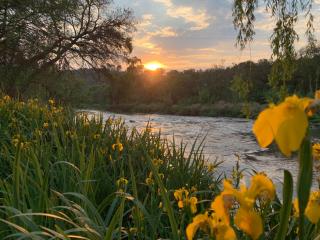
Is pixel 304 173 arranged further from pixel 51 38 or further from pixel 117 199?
pixel 51 38

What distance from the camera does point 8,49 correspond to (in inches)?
566

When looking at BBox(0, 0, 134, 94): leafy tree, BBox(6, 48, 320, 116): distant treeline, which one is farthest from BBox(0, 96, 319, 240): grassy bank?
BBox(6, 48, 320, 116): distant treeline

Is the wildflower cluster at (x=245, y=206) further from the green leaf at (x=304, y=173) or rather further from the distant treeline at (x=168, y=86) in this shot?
the distant treeline at (x=168, y=86)

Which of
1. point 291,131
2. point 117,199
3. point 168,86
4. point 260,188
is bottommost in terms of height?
point 117,199

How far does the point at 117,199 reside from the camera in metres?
2.36

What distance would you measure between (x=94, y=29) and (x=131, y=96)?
3809cm

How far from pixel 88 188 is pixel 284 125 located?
2087 mm

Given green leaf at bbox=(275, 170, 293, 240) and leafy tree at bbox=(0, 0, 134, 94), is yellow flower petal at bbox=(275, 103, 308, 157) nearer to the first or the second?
green leaf at bbox=(275, 170, 293, 240)

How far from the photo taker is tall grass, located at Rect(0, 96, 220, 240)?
1.83 meters

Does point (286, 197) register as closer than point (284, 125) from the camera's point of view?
No

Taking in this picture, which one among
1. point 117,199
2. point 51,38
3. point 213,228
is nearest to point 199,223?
point 213,228

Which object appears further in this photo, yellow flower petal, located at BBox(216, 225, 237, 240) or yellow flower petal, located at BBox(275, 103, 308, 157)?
yellow flower petal, located at BBox(216, 225, 237, 240)

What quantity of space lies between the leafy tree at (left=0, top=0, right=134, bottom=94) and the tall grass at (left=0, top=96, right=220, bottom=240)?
8.28 meters

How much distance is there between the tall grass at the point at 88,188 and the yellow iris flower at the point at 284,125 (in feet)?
2.97
